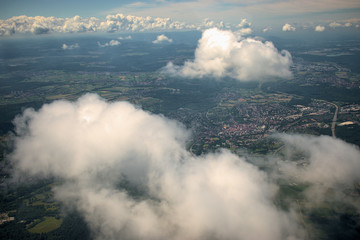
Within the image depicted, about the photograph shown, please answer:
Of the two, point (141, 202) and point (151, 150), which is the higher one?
point (151, 150)

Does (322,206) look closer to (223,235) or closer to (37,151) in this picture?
(223,235)

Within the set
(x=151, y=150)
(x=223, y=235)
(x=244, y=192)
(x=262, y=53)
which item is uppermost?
(x=262, y=53)

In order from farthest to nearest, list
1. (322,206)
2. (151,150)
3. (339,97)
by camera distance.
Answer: (339,97)
(151,150)
(322,206)

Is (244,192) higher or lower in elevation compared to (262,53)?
lower

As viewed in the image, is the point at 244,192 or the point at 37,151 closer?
the point at 244,192

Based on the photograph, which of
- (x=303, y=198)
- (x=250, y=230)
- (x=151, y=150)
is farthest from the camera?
(x=151, y=150)

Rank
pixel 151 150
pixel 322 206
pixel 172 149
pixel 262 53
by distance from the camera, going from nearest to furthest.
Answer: pixel 322 206 → pixel 151 150 → pixel 172 149 → pixel 262 53

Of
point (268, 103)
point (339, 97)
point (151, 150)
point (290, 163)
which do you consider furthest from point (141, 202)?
point (339, 97)

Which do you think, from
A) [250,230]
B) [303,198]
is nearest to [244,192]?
[250,230]

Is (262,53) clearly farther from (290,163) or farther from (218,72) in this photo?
(290,163)
